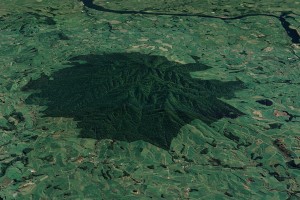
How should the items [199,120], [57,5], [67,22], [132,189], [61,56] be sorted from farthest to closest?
[57,5], [67,22], [61,56], [199,120], [132,189]

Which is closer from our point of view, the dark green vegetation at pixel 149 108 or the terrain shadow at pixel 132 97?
the dark green vegetation at pixel 149 108

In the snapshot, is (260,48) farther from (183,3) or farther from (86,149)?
(86,149)

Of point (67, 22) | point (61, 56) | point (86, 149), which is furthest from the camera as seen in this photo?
point (67, 22)

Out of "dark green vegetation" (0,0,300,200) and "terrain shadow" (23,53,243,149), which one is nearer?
"dark green vegetation" (0,0,300,200)

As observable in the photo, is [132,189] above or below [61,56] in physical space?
below

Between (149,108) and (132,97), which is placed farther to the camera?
(132,97)

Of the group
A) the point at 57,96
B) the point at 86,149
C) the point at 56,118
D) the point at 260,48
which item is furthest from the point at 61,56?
the point at 260,48

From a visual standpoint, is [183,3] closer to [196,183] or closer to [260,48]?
[260,48]

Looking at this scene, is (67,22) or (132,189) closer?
(132,189)
